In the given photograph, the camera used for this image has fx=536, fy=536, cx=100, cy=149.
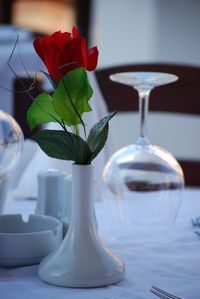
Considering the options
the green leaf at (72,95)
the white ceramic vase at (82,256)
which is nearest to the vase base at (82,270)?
the white ceramic vase at (82,256)

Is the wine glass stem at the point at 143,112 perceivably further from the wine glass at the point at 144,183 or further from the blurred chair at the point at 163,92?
the blurred chair at the point at 163,92

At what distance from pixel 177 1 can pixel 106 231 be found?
2.53 meters

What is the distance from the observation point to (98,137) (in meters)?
0.45

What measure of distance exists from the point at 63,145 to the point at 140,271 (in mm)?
151

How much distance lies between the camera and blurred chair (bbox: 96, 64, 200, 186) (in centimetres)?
129

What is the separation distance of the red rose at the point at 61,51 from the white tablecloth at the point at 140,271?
179 mm

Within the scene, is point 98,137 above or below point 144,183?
above

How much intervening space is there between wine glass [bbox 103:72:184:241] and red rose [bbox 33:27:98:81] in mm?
218

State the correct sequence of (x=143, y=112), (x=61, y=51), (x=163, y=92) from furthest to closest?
(x=163, y=92) < (x=143, y=112) < (x=61, y=51)

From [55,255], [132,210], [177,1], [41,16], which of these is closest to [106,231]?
[132,210]

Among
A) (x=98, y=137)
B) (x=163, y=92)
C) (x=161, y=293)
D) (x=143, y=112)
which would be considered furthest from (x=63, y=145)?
(x=163, y=92)

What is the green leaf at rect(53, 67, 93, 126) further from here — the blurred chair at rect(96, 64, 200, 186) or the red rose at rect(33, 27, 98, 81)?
the blurred chair at rect(96, 64, 200, 186)

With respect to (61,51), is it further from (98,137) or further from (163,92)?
(163,92)

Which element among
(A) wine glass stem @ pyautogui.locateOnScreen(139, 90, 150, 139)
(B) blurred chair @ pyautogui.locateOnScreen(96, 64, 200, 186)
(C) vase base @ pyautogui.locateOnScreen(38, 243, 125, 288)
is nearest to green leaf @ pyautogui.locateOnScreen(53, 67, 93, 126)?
(C) vase base @ pyautogui.locateOnScreen(38, 243, 125, 288)
